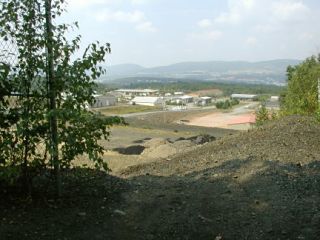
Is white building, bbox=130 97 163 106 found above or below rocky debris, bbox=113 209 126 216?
below

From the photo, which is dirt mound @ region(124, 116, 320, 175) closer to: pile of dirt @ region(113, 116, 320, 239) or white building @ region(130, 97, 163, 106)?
pile of dirt @ region(113, 116, 320, 239)

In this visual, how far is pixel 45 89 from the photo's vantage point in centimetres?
525

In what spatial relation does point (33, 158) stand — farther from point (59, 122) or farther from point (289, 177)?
point (289, 177)

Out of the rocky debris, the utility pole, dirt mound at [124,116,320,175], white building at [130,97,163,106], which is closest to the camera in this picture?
the utility pole

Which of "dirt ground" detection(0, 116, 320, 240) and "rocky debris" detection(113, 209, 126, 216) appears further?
"rocky debris" detection(113, 209, 126, 216)

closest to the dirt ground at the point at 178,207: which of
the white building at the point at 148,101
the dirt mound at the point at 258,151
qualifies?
the dirt mound at the point at 258,151

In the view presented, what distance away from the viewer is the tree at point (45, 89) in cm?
511

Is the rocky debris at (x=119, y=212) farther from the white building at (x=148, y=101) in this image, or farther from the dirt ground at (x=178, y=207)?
the white building at (x=148, y=101)

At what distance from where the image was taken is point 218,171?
7652mm

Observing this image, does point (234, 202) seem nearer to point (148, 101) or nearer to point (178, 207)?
point (178, 207)

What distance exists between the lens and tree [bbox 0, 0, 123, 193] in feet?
16.8

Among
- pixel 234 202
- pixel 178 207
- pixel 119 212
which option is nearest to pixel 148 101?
pixel 234 202

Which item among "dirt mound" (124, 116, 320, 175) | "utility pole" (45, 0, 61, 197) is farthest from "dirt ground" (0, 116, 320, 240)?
"dirt mound" (124, 116, 320, 175)

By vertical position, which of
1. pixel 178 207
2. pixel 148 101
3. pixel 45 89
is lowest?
pixel 148 101
